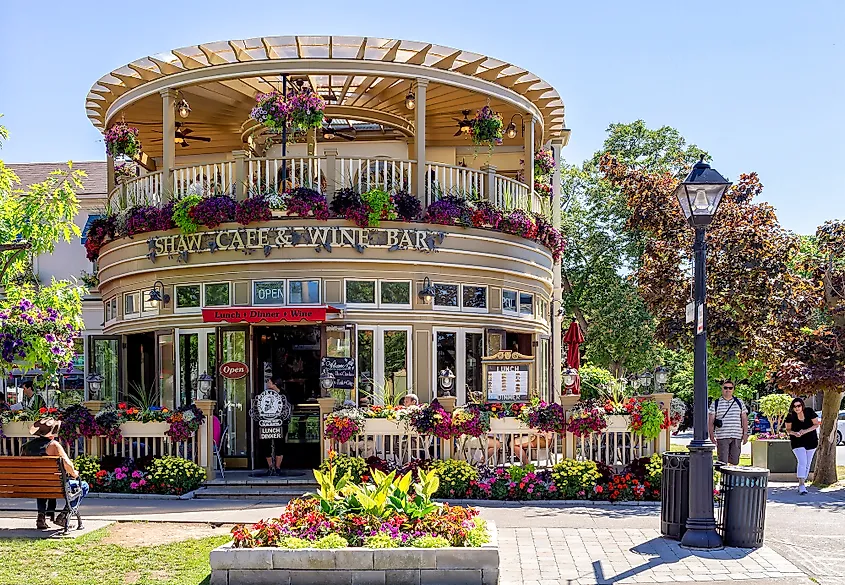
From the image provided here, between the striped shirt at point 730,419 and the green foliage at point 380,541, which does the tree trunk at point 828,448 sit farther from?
the green foliage at point 380,541

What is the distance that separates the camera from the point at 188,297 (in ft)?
63.4

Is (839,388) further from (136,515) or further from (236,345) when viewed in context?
(136,515)

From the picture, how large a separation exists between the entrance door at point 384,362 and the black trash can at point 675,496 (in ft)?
23.4

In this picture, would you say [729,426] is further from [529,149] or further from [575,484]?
[529,149]

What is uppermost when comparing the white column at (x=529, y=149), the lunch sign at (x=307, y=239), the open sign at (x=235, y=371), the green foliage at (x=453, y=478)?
the white column at (x=529, y=149)

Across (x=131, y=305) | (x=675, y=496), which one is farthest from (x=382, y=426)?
(x=131, y=305)

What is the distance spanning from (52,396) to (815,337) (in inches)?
508

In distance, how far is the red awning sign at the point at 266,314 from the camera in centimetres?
1706

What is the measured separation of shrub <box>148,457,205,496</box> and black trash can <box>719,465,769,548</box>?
26.2 feet

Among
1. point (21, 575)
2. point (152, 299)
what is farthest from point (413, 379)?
point (21, 575)

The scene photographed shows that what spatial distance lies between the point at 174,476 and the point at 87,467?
137 centimetres

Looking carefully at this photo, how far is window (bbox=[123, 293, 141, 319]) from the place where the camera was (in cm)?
2044

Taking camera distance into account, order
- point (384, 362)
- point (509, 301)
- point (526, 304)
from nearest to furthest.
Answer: point (384, 362) < point (509, 301) < point (526, 304)

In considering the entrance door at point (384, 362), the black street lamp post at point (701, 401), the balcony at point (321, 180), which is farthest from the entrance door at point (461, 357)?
the black street lamp post at point (701, 401)
